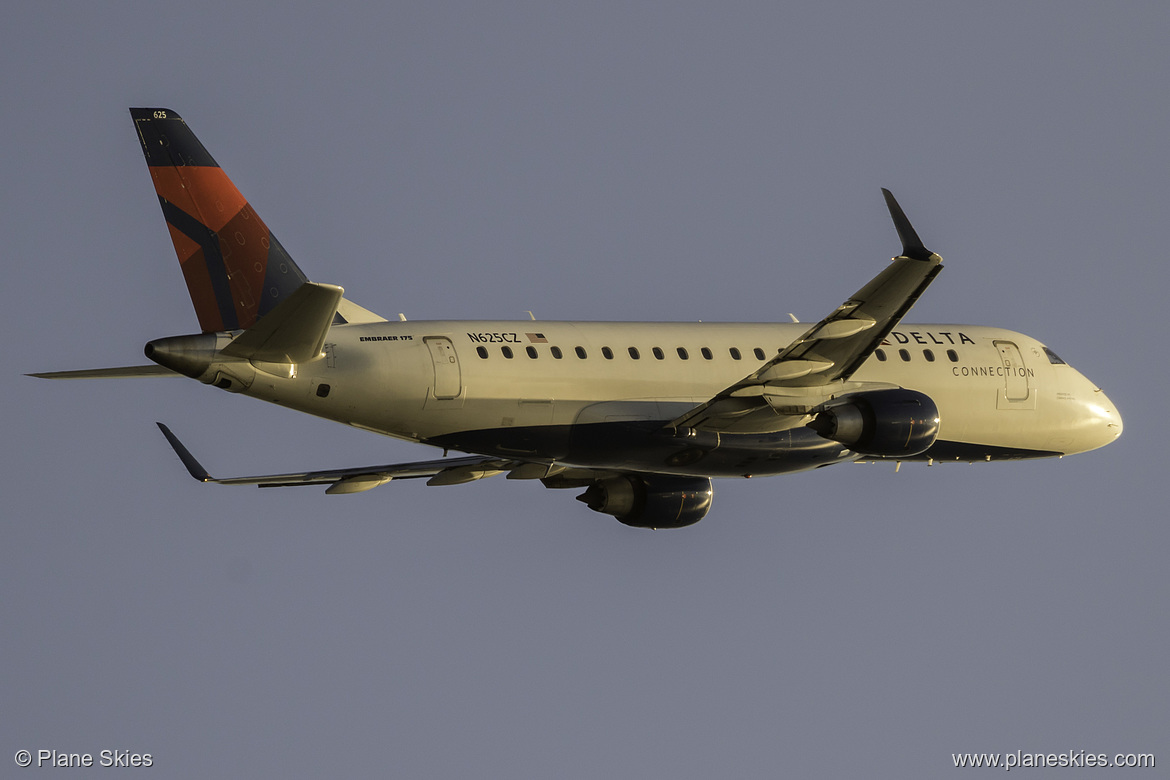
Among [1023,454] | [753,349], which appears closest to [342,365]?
[753,349]

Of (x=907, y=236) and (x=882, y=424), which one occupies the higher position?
(x=907, y=236)

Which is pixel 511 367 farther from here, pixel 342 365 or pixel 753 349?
pixel 753 349

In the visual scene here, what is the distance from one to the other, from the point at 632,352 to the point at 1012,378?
1048cm

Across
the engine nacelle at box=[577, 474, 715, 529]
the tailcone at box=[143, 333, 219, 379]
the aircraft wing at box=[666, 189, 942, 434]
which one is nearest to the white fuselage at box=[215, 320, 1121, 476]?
the tailcone at box=[143, 333, 219, 379]

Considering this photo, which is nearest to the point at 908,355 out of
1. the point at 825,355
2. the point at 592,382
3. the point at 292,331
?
→ the point at 825,355

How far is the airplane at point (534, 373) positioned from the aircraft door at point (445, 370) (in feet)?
0.13

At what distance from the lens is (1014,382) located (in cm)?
4019

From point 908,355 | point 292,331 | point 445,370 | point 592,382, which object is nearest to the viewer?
point 292,331

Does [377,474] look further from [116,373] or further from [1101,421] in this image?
[1101,421]

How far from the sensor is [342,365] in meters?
32.2

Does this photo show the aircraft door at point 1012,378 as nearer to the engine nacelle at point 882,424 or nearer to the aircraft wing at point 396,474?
the engine nacelle at point 882,424

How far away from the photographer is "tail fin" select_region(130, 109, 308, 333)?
33031 mm

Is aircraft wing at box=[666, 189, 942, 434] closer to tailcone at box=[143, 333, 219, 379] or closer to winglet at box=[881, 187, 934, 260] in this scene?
winglet at box=[881, 187, 934, 260]

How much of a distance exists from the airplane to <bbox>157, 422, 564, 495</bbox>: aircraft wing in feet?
0.19
